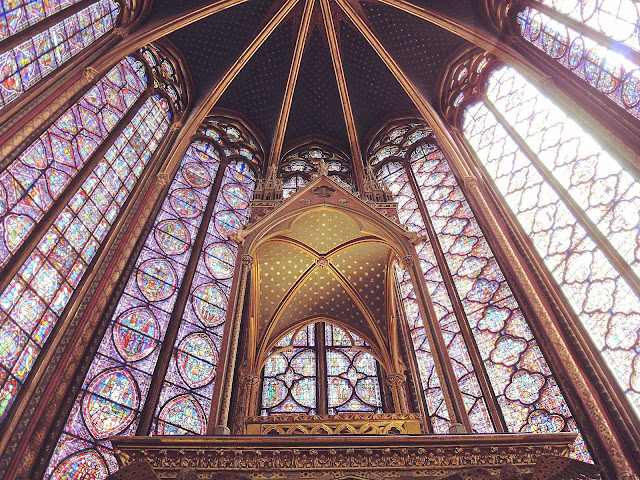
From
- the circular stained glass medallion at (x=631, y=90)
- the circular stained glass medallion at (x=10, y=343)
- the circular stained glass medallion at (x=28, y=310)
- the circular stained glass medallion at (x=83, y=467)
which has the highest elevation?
the circular stained glass medallion at (x=631, y=90)

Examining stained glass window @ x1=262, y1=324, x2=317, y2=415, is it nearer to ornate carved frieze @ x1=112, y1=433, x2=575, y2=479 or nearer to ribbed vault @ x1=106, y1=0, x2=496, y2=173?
ornate carved frieze @ x1=112, y1=433, x2=575, y2=479

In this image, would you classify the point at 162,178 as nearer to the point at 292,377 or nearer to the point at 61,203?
the point at 61,203

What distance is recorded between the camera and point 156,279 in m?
8.94

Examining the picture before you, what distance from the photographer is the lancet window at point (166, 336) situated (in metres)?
6.82

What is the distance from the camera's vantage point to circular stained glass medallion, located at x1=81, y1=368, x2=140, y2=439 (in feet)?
22.4

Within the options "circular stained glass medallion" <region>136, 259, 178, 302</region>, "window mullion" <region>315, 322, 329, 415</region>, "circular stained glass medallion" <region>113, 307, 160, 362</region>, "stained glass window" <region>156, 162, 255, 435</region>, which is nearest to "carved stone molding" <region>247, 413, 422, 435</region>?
"stained glass window" <region>156, 162, 255, 435</region>

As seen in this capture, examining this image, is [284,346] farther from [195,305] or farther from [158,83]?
[158,83]

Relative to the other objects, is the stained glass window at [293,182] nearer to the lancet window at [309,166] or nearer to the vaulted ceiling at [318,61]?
the lancet window at [309,166]

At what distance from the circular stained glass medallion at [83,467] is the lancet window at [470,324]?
4040 millimetres

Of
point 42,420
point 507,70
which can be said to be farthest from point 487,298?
point 42,420

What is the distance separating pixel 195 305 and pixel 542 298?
5277 mm

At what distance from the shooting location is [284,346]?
8930 millimetres

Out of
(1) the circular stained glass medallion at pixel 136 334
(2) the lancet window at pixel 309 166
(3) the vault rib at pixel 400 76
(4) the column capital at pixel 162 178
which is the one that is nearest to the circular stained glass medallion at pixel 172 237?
(4) the column capital at pixel 162 178

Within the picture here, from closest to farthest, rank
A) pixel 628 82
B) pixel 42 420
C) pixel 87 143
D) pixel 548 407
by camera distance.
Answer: pixel 42 420
pixel 548 407
pixel 628 82
pixel 87 143
